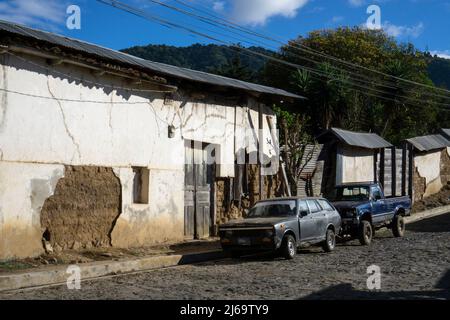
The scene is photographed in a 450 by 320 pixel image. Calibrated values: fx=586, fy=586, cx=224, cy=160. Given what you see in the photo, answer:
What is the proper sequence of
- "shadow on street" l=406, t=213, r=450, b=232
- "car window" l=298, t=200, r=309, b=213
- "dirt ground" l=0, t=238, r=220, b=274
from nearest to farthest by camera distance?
"dirt ground" l=0, t=238, r=220, b=274
"car window" l=298, t=200, r=309, b=213
"shadow on street" l=406, t=213, r=450, b=232

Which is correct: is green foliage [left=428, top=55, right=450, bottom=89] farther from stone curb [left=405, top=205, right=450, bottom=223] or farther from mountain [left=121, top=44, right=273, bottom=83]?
stone curb [left=405, top=205, right=450, bottom=223]

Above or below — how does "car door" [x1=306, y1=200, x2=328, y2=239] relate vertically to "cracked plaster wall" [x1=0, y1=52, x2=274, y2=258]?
below

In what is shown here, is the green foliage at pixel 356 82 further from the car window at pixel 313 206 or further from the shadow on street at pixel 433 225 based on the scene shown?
the car window at pixel 313 206

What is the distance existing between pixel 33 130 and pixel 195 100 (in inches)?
246

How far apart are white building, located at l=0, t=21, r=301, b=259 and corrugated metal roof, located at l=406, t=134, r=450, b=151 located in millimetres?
13459

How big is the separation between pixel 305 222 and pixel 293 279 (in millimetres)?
4087

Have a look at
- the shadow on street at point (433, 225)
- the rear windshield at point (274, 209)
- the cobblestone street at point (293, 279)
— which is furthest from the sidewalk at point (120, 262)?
the shadow on street at point (433, 225)

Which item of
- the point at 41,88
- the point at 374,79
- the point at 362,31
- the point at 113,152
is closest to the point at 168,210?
the point at 113,152

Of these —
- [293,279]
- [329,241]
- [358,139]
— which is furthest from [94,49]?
[358,139]

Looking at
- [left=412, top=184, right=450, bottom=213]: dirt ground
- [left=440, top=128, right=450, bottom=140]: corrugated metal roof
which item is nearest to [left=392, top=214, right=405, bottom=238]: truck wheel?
[left=412, top=184, right=450, bottom=213]: dirt ground

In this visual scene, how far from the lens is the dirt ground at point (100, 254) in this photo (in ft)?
38.6

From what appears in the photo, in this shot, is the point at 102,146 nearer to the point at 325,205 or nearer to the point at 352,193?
the point at 325,205

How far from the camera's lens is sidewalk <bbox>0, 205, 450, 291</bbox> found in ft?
34.4

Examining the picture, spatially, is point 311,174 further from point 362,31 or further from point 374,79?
point 362,31
